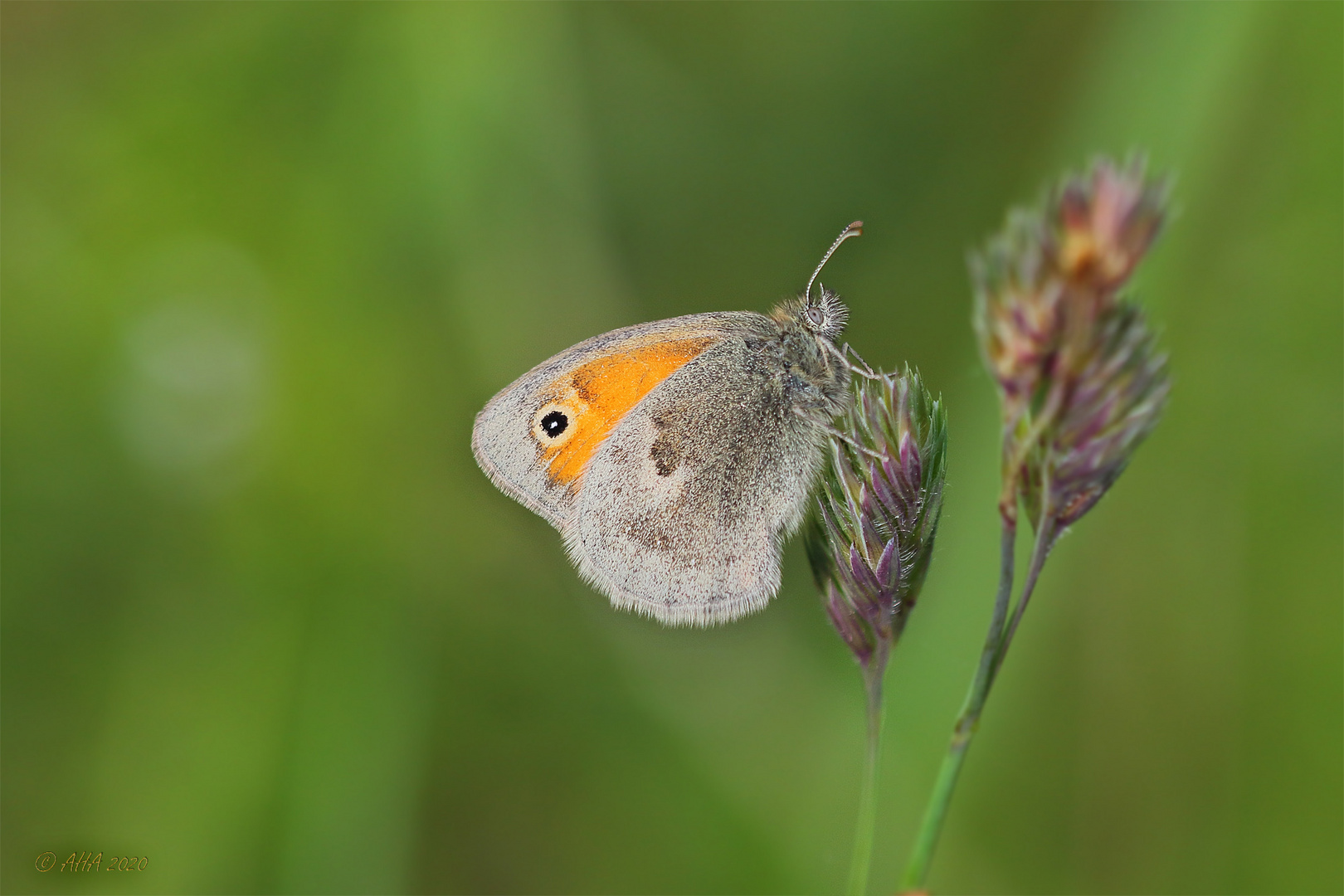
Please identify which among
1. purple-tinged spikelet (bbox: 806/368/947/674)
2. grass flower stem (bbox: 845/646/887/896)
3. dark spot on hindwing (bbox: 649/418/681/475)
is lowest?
grass flower stem (bbox: 845/646/887/896)

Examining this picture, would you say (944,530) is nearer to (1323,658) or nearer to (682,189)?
(1323,658)

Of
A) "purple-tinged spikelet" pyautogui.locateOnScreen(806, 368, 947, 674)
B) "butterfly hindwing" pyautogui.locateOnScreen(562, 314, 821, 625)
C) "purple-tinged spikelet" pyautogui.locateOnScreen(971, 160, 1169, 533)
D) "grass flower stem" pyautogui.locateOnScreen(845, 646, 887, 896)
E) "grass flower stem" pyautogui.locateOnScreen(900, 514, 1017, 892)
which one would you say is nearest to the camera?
"purple-tinged spikelet" pyautogui.locateOnScreen(971, 160, 1169, 533)

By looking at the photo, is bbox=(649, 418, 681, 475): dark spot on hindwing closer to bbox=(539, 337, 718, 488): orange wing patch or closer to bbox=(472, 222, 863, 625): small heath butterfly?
bbox=(472, 222, 863, 625): small heath butterfly

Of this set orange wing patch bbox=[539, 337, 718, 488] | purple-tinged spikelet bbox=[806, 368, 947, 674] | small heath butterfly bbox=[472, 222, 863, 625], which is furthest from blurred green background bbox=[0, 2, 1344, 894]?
purple-tinged spikelet bbox=[806, 368, 947, 674]

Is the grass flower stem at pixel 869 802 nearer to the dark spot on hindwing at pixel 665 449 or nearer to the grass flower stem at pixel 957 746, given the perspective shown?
the grass flower stem at pixel 957 746

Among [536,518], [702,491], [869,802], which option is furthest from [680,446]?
[869,802]

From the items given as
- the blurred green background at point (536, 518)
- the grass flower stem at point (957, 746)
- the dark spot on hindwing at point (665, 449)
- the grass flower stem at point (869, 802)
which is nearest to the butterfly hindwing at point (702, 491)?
the dark spot on hindwing at point (665, 449)

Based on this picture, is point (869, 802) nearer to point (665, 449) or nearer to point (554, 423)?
point (665, 449)

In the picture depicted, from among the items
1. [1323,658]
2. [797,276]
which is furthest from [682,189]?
[1323,658]
